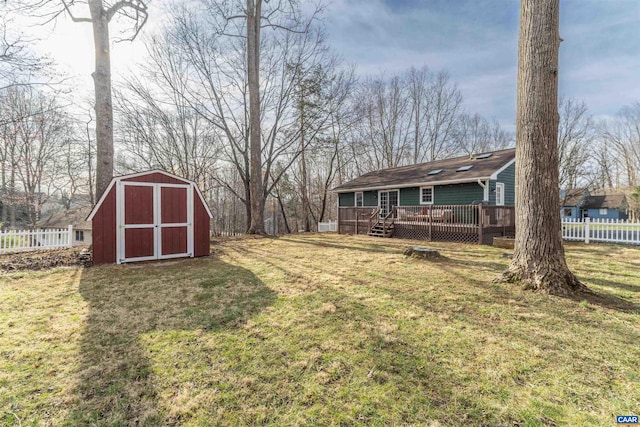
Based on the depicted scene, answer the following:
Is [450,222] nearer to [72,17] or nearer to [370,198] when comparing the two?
[370,198]

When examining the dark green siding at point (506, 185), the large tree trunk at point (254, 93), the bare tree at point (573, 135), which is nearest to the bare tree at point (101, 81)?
the large tree trunk at point (254, 93)

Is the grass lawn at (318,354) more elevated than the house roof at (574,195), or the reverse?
the house roof at (574,195)

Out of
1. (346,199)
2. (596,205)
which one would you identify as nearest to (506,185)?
(346,199)

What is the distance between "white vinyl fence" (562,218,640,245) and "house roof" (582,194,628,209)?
1195 inches

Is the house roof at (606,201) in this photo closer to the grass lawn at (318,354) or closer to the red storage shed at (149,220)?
the grass lawn at (318,354)

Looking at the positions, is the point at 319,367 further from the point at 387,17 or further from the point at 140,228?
the point at 387,17

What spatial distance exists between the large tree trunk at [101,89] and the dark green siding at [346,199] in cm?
1377

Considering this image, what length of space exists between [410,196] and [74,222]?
2567 centimetres

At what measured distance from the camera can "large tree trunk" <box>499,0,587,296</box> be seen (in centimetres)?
416

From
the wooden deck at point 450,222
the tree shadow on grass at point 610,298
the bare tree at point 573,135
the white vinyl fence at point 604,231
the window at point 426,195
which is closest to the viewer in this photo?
the tree shadow on grass at point 610,298

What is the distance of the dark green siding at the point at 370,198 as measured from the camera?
1717 cm

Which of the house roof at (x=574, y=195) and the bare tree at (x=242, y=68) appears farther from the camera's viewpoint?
the house roof at (x=574, y=195)

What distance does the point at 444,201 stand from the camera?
13891 mm

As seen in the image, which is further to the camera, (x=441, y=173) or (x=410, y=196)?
(x=410, y=196)
